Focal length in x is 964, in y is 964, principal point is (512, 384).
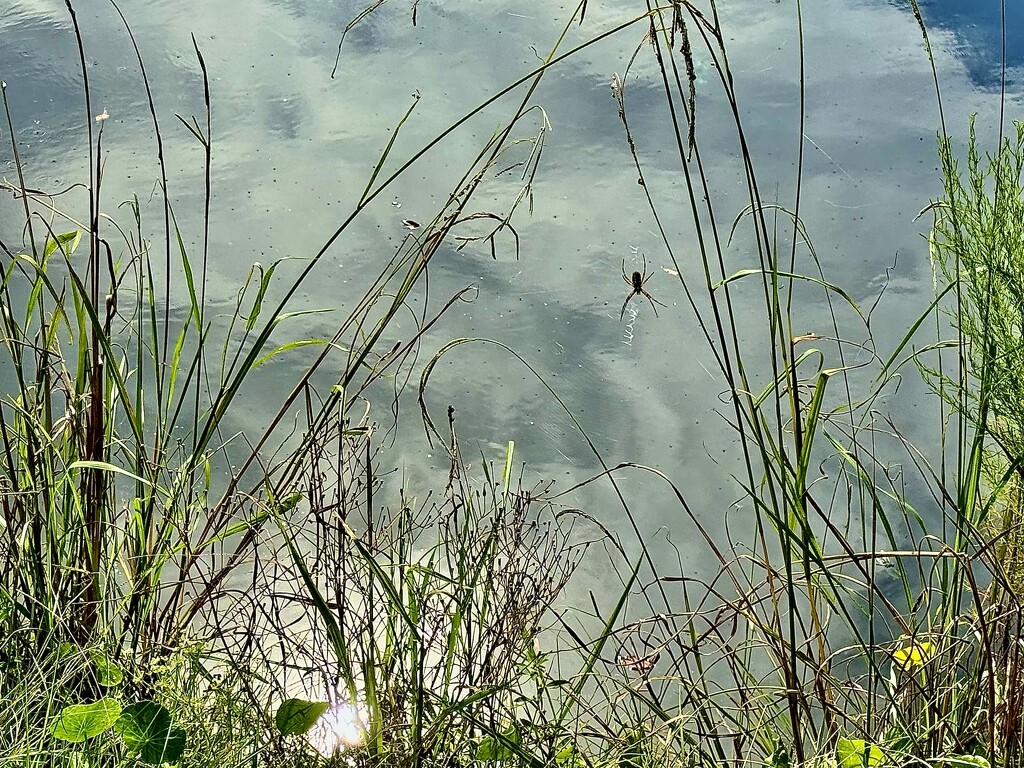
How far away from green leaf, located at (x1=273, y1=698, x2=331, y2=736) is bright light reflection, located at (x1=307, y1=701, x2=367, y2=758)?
0.6 inches

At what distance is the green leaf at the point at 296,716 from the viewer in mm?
1004

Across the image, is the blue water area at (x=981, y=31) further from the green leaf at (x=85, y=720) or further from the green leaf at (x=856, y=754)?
the green leaf at (x=85, y=720)

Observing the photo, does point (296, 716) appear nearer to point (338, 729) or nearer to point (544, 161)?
point (338, 729)

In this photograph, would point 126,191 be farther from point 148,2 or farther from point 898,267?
point 898,267

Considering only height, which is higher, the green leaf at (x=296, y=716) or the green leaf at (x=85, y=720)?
the green leaf at (x=85, y=720)

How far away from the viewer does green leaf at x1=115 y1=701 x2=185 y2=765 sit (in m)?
0.89

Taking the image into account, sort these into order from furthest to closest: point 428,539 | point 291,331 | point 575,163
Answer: point 575,163 → point 291,331 → point 428,539

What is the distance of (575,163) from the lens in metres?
3.87

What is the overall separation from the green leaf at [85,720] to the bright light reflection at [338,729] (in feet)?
0.74

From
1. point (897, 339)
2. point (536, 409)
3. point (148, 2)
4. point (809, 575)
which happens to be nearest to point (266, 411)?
point (536, 409)

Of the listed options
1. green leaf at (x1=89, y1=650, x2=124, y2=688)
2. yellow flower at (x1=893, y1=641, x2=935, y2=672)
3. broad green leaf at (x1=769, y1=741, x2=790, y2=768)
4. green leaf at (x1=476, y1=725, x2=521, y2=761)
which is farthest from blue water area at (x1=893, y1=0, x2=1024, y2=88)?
green leaf at (x1=89, y1=650, x2=124, y2=688)

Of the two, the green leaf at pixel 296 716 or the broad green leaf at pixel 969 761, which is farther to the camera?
the green leaf at pixel 296 716

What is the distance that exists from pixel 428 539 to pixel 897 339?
1.89 metres

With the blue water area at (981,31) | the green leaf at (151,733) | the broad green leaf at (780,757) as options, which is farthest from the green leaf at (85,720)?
the blue water area at (981,31)
